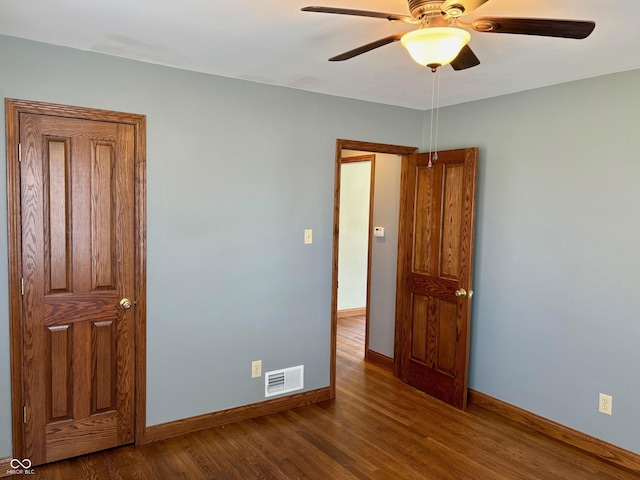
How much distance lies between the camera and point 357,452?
10.0ft

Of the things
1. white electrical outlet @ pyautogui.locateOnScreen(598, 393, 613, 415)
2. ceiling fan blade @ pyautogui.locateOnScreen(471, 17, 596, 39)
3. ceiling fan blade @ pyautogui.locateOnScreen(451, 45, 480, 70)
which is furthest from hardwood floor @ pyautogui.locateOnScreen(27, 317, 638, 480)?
ceiling fan blade @ pyautogui.locateOnScreen(471, 17, 596, 39)

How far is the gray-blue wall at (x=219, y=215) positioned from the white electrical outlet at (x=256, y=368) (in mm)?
33

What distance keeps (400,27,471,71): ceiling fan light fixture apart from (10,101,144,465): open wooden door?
6.33ft

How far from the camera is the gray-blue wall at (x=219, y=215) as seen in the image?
9.14 feet

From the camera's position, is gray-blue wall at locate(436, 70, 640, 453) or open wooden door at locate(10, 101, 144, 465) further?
gray-blue wall at locate(436, 70, 640, 453)

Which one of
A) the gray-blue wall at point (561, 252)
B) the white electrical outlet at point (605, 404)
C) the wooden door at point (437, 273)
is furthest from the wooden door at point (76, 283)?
the white electrical outlet at point (605, 404)

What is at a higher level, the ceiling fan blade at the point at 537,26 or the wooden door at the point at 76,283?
the ceiling fan blade at the point at 537,26

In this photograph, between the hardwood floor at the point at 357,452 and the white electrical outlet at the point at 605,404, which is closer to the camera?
the hardwood floor at the point at 357,452

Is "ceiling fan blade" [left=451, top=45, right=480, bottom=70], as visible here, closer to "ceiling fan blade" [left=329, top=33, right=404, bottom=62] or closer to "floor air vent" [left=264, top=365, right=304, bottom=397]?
"ceiling fan blade" [left=329, top=33, right=404, bottom=62]

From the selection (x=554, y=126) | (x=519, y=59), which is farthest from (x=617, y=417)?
(x=519, y=59)

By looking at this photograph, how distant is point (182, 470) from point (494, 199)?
2.92 m

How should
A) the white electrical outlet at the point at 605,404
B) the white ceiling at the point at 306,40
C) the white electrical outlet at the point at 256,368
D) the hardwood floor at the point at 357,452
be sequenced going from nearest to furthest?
the white ceiling at the point at 306,40, the hardwood floor at the point at 357,452, the white electrical outlet at the point at 605,404, the white electrical outlet at the point at 256,368

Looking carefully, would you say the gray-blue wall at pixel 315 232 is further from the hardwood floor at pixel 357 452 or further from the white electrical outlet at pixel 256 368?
the hardwood floor at pixel 357 452

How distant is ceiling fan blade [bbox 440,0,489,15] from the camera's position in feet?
5.21
